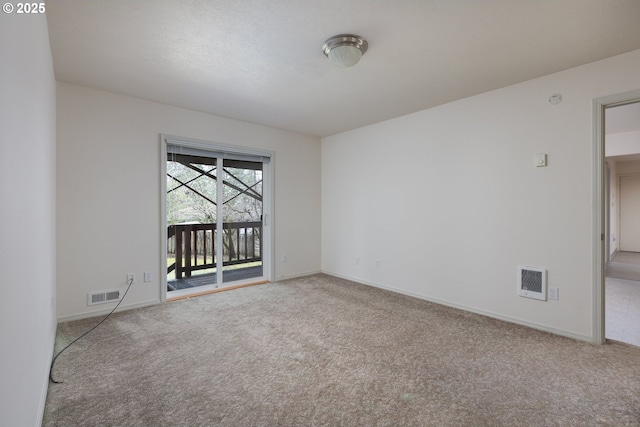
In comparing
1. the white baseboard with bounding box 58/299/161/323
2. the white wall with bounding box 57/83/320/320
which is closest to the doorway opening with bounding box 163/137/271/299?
the white wall with bounding box 57/83/320/320

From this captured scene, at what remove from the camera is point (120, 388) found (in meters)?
1.92

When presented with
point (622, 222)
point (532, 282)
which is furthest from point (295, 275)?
point (622, 222)

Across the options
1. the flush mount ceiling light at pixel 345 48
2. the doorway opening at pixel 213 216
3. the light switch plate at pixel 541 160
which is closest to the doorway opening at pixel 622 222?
the light switch plate at pixel 541 160

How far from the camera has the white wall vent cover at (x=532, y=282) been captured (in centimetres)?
283

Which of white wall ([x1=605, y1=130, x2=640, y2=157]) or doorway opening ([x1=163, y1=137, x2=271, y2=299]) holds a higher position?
white wall ([x1=605, y1=130, x2=640, y2=157])

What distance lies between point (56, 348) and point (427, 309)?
11.7 ft

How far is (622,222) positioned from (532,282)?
7750mm

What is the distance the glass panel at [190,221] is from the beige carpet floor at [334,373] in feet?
3.86

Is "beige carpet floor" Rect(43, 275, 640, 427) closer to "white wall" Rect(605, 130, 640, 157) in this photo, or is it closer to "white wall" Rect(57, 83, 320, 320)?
"white wall" Rect(57, 83, 320, 320)

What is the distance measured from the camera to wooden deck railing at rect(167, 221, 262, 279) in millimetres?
4297

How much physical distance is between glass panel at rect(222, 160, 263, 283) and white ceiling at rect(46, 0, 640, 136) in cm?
132

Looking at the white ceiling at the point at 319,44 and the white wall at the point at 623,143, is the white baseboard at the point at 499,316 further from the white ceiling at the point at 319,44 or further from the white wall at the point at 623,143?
the white wall at the point at 623,143

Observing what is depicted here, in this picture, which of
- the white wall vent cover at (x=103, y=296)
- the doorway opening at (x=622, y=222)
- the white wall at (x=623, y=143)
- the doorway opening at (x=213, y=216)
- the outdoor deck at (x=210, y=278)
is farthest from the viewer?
the white wall at (x=623, y=143)

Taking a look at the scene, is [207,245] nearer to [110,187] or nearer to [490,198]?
[110,187]
